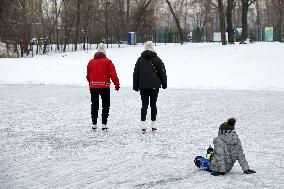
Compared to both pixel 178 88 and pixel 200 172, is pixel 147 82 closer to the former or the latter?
pixel 200 172

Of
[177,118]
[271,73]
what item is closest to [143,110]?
[177,118]

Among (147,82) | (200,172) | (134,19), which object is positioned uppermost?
(134,19)

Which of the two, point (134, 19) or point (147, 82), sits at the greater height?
point (134, 19)

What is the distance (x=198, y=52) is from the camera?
32781 millimetres

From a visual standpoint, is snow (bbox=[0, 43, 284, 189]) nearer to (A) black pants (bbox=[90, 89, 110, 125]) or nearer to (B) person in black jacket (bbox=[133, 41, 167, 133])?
(A) black pants (bbox=[90, 89, 110, 125])

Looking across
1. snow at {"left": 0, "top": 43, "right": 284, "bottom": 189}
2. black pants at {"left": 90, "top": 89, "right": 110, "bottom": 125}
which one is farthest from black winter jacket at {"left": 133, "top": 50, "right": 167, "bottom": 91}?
snow at {"left": 0, "top": 43, "right": 284, "bottom": 189}

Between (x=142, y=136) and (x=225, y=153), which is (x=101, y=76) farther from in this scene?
(x=225, y=153)

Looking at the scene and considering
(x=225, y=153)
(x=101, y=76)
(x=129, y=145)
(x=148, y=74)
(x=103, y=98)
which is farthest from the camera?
(x=103, y=98)

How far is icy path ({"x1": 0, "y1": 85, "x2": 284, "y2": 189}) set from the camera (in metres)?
6.40

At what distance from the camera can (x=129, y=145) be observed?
8.85 m

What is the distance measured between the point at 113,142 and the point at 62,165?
1998mm

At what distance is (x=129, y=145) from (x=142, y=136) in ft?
3.33

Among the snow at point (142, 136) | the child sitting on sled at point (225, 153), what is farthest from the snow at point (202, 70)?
the child sitting on sled at point (225, 153)

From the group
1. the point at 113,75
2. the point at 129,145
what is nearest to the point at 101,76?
the point at 113,75
